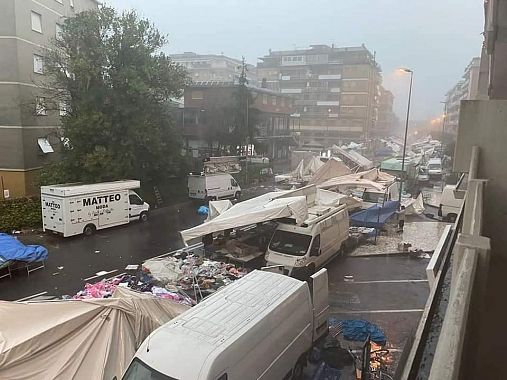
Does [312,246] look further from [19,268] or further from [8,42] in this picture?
[8,42]

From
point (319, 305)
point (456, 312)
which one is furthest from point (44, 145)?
point (456, 312)

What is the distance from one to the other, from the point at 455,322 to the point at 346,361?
5.81m

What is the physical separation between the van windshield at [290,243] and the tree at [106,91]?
11691 millimetres

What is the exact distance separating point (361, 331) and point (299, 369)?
2482mm

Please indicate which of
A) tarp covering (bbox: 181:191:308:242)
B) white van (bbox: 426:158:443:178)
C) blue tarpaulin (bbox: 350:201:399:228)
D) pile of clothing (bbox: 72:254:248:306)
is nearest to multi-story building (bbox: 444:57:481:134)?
white van (bbox: 426:158:443:178)

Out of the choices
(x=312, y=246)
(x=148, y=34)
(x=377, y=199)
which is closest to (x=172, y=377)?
(x=312, y=246)

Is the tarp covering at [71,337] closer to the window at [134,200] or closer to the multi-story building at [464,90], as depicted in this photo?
the window at [134,200]

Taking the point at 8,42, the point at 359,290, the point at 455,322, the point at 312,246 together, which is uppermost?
the point at 8,42

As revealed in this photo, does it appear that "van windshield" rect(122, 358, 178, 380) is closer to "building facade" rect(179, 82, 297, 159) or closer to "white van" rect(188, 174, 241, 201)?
"white van" rect(188, 174, 241, 201)

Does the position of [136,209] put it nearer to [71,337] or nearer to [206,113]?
[71,337]

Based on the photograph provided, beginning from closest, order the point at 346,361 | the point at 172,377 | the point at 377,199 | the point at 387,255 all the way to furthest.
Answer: the point at 172,377
the point at 346,361
the point at 387,255
the point at 377,199

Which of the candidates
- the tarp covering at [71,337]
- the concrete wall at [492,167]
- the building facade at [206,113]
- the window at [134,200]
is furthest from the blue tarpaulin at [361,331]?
the building facade at [206,113]

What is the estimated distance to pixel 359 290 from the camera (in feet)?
38.6

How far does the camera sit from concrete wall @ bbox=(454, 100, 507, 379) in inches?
221
